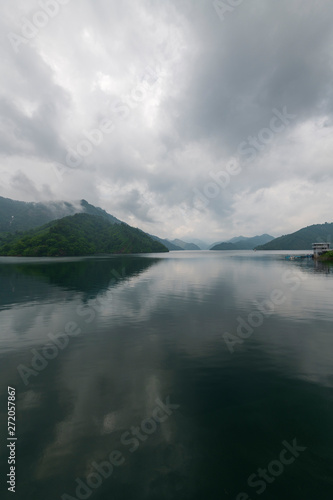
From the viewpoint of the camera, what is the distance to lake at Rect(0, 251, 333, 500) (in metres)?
8.64

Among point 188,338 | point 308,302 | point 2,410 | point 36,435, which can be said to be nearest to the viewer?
point 36,435

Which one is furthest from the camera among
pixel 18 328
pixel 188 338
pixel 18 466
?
pixel 18 328

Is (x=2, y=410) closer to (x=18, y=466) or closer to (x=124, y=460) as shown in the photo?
(x=18, y=466)

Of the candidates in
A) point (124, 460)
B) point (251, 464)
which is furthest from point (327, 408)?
point (124, 460)

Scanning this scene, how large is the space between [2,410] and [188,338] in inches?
673

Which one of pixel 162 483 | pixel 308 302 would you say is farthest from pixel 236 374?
pixel 308 302

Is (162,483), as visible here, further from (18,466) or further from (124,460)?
(18,466)

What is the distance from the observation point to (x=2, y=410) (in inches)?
497

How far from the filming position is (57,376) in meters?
16.5

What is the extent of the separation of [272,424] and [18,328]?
97.5ft

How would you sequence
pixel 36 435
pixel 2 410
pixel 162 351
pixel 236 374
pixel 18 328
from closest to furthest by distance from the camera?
1. pixel 36 435
2. pixel 2 410
3. pixel 236 374
4. pixel 162 351
5. pixel 18 328

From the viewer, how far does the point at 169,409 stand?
12.6m

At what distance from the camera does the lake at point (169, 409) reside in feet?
28.3

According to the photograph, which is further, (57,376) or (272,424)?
(57,376)
